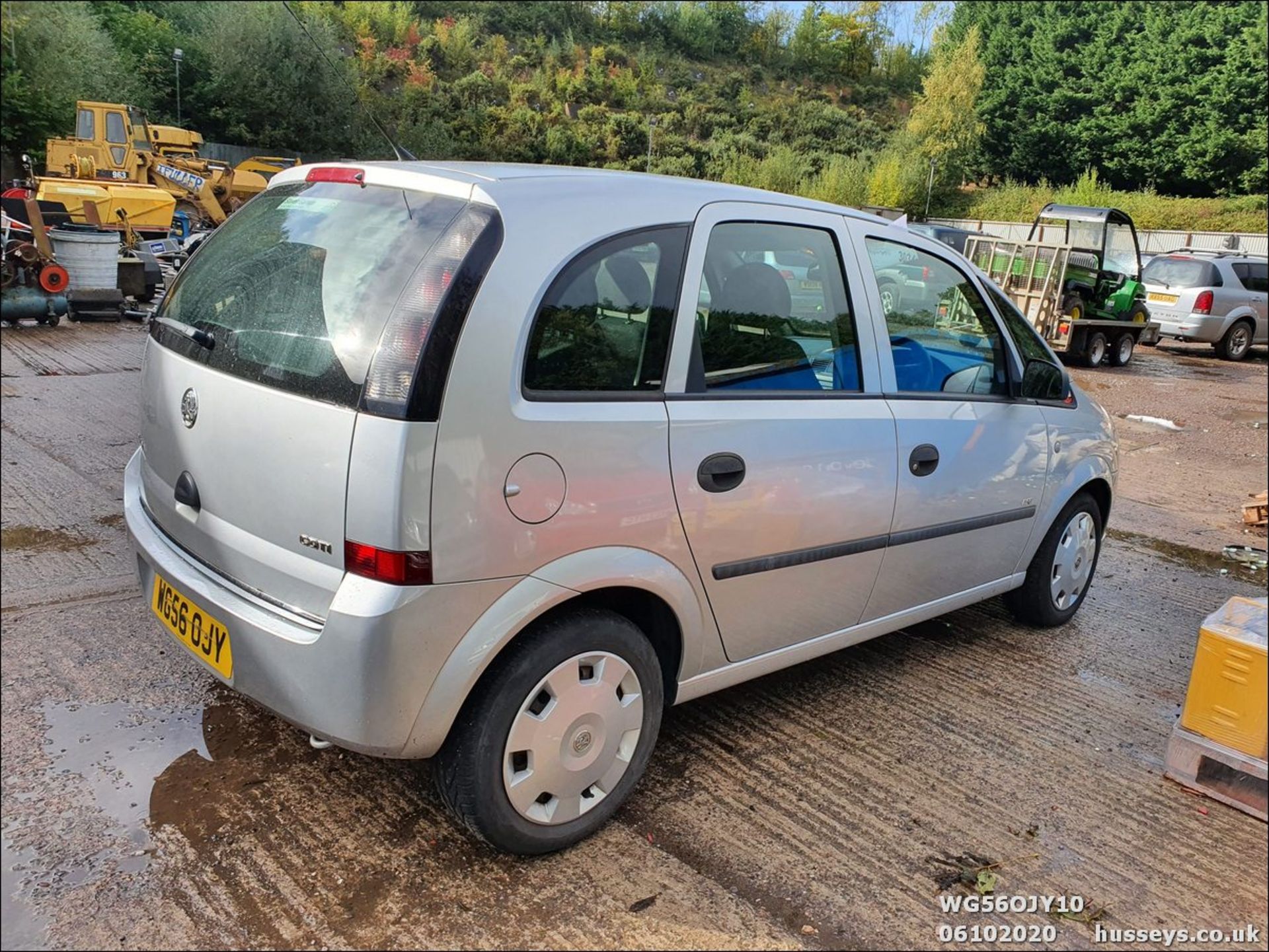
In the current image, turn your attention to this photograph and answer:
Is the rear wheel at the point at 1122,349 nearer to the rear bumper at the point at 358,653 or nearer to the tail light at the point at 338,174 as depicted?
the tail light at the point at 338,174

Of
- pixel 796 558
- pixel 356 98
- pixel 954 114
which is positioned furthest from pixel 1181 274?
pixel 954 114

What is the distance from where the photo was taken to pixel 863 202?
3203cm

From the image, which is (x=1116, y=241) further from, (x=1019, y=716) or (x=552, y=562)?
(x=552, y=562)

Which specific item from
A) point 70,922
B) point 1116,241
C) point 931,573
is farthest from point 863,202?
point 70,922

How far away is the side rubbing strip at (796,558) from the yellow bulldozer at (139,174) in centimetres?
1255

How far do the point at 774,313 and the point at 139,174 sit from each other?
61.5 ft

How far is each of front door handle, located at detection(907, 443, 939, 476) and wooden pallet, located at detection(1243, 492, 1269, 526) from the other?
14.5 ft

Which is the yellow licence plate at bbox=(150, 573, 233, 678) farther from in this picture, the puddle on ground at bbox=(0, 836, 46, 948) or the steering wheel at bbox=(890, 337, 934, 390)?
the steering wheel at bbox=(890, 337, 934, 390)

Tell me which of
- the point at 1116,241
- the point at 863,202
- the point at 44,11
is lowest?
the point at 44,11

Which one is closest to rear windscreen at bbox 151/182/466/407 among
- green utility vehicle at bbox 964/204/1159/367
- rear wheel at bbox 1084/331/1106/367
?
green utility vehicle at bbox 964/204/1159/367

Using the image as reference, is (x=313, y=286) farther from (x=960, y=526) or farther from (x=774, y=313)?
(x=960, y=526)

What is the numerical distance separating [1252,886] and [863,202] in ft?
106

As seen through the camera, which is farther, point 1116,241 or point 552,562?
point 1116,241

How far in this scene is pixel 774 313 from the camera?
2744 millimetres
